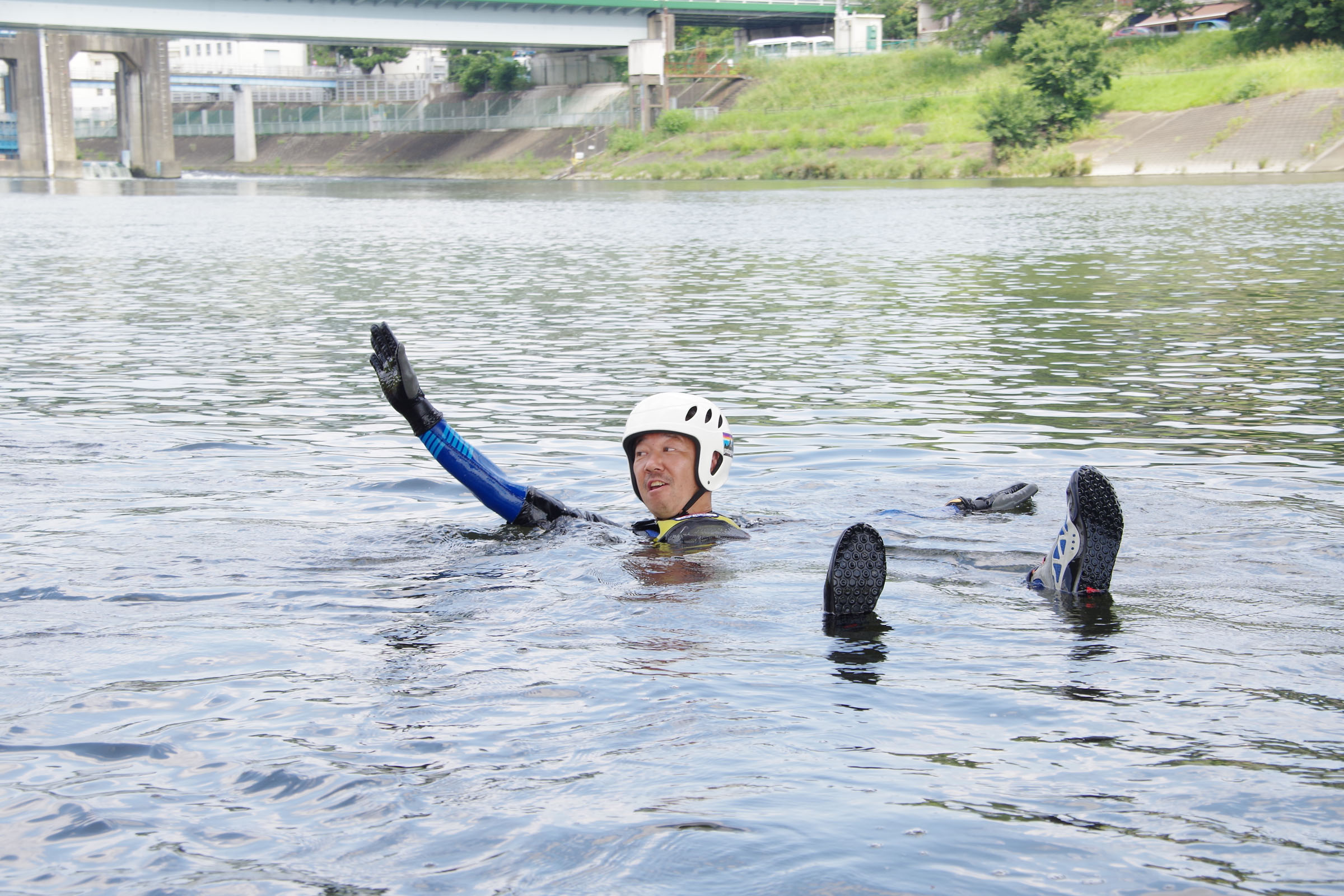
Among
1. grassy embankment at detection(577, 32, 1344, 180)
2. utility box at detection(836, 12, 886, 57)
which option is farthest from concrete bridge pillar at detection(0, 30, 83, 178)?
utility box at detection(836, 12, 886, 57)

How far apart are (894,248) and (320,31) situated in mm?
52612

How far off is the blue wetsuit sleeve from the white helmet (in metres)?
0.73

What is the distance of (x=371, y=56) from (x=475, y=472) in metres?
117

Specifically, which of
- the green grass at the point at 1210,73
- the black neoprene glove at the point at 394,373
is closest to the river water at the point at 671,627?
the black neoprene glove at the point at 394,373

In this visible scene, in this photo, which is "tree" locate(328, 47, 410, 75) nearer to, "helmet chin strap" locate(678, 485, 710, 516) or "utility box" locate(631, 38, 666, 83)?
"utility box" locate(631, 38, 666, 83)

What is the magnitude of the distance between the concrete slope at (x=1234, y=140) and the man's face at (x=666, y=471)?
52943 mm

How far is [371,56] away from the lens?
119 meters

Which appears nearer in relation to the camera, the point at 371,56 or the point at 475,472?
the point at 475,472

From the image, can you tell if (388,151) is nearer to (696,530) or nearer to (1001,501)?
(1001,501)

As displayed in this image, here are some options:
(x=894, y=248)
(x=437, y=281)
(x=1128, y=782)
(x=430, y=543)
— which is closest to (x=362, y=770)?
(x=1128, y=782)

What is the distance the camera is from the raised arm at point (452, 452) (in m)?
7.73

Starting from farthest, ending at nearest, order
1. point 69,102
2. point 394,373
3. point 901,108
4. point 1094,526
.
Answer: point 69,102 < point 901,108 < point 394,373 < point 1094,526

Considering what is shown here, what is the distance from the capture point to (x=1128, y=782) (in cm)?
457

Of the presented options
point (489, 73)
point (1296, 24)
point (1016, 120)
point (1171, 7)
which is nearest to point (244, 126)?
point (489, 73)
